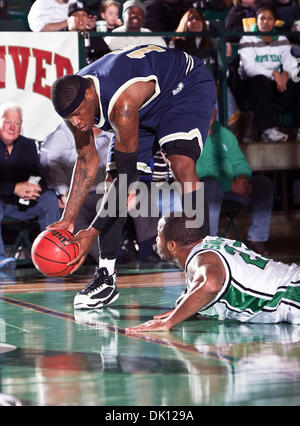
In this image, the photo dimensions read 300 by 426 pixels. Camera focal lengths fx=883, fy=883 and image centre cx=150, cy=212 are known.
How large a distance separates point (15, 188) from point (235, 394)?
5.32 metres

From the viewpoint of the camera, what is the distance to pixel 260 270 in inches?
197

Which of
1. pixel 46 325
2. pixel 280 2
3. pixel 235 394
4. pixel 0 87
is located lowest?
pixel 46 325

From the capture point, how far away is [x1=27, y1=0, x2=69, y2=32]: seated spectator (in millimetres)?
9969

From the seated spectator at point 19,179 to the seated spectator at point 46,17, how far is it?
1.67 meters

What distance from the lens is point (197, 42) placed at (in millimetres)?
9430

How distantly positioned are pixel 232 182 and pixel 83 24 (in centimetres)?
240

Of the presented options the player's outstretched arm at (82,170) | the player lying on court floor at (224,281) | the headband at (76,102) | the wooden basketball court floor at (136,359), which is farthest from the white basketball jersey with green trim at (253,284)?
the player's outstretched arm at (82,170)

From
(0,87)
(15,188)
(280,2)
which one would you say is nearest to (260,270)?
(15,188)

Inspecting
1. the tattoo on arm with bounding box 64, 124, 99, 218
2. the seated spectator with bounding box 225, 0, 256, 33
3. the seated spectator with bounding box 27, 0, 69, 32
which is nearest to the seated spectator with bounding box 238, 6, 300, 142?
the seated spectator with bounding box 225, 0, 256, 33

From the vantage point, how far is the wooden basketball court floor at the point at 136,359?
3.49 meters

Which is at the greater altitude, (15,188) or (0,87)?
(0,87)

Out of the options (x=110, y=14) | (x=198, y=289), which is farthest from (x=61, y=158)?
(x=198, y=289)

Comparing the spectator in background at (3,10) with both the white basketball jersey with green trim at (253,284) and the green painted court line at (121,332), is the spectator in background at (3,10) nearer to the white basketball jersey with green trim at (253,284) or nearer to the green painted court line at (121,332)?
the green painted court line at (121,332)
